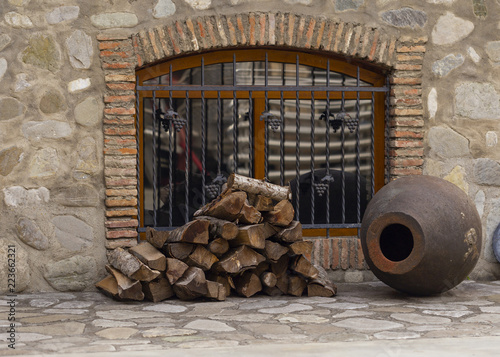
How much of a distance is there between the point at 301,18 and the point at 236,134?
0.99 meters

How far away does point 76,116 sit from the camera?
504 centimetres

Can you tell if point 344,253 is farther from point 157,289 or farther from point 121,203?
point 121,203

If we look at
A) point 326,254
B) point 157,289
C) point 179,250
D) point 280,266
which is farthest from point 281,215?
point 157,289

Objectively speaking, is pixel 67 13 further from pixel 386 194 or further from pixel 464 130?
pixel 464 130

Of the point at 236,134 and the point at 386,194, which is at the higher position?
the point at 236,134

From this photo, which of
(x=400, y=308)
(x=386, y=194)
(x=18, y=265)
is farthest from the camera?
(x=18, y=265)

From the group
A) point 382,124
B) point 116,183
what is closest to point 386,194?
point 382,124

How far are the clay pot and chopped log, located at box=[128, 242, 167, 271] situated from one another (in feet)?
4.29

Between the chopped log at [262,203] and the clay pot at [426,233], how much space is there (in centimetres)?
63

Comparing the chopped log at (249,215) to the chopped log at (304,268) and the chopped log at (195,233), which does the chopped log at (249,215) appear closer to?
the chopped log at (195,233)

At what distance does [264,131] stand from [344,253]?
110 cm

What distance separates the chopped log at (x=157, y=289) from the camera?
4.52 m

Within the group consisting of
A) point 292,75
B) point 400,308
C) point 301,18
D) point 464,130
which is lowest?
point 400,308

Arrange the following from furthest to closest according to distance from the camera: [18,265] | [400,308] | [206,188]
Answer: [206,188]
[18,265]
[400,308]
